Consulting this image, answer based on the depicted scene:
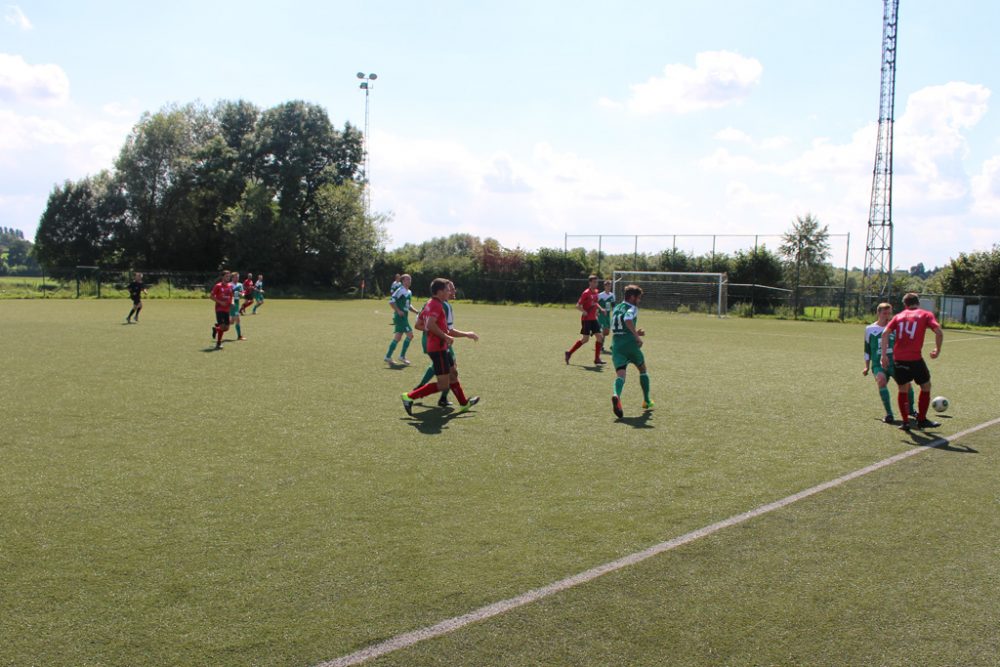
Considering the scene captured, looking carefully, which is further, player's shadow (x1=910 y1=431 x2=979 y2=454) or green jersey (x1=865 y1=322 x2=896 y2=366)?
green jersey (x1=865 y1=322 x2=896 y2=366)

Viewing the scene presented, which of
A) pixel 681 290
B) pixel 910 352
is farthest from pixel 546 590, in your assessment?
pixel 681 290

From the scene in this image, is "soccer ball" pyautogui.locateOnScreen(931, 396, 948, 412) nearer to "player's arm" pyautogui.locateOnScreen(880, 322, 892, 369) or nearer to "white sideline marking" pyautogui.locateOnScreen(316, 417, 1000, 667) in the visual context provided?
"player's arm" pyautogui.locateOnScreen(880, 322, 892, 369)

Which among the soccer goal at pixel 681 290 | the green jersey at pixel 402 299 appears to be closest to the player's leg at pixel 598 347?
the green jersey at pixel 402 299

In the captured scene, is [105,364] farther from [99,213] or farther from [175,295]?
[99,213]

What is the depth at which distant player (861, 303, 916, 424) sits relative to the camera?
10.3 meters

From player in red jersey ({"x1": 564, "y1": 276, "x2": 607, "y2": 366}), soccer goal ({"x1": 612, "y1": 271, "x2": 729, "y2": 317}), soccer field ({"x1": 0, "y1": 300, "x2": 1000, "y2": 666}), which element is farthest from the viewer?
soccer goal ({"x1": 612, "y1": 271, "x2": 729, "y2": 317})

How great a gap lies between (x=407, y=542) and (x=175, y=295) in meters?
49.2

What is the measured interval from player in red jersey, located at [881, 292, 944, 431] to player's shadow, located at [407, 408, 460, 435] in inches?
234

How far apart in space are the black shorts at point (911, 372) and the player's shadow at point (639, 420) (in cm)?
333

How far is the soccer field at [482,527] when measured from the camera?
158 inches

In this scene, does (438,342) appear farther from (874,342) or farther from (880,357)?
(874,342)

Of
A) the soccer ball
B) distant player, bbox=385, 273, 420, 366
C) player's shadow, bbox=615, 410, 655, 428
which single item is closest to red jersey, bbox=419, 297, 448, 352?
player's shadow, bbox=615, 410, 655, 428

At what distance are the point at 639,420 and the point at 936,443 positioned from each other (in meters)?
3.58

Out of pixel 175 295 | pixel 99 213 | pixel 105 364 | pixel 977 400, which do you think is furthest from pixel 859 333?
pixel 99 213
